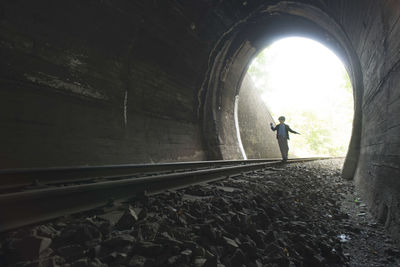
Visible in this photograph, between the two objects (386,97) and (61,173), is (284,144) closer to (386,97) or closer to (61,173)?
(386,97)

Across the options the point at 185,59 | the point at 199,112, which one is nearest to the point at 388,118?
the point at 185,59

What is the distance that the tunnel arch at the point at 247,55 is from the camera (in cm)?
628

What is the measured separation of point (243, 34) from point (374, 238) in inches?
309

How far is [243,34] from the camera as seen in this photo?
8531mm

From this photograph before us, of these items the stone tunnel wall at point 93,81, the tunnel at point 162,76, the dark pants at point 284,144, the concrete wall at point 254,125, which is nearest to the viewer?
the tunnel at point 162,76

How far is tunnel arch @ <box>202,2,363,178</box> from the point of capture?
20.6ft

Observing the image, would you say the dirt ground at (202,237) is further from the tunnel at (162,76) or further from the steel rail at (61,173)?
the steel rail at (61,173)

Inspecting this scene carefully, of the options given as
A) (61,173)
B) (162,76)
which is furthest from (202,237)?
(162,76)

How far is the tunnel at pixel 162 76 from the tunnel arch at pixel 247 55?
0.05 metres

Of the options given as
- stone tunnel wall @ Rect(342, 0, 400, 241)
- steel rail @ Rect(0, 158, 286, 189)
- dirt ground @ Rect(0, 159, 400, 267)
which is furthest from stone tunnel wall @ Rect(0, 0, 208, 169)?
stone tunnel wall @ Rect(342, 0, 400, 241)

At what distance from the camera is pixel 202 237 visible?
1.53 meters

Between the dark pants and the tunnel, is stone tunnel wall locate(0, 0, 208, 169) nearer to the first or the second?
the tunnel

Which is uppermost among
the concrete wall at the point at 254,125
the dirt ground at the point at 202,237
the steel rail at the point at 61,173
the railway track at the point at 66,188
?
the concrete wall at the point at 254,125

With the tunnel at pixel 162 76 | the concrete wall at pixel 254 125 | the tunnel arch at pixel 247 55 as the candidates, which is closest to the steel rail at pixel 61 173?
the tunnel at pixel 162 76
